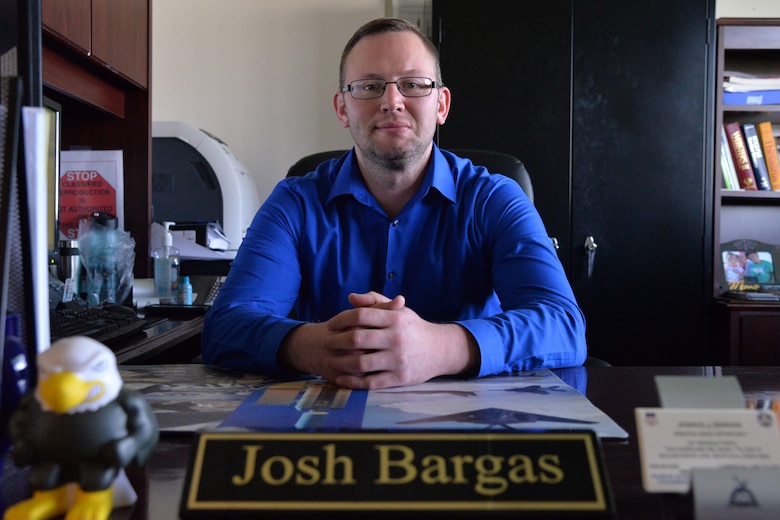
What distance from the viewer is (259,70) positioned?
10.1ft

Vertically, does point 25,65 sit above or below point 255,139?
below

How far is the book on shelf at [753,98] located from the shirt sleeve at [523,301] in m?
1.64

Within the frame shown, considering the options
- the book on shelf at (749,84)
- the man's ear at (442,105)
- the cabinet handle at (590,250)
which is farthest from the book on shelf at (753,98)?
the man's ear at (442,105)

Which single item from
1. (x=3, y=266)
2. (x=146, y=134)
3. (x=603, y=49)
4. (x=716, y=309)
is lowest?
(x=716, y=309)

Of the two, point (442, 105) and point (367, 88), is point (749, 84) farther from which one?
point (367, 88)

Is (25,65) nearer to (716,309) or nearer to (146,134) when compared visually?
(146,134)

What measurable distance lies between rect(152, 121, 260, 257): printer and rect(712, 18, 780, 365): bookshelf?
184cm

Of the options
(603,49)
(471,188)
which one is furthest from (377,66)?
(603,49)

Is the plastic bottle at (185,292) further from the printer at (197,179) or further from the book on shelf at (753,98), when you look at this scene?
the book on shelf at (753,98)

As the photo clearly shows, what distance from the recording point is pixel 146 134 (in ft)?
7.11

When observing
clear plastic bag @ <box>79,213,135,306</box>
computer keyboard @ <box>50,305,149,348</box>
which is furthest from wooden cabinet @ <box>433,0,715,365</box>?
computer keyboard @ <box>50,305,149,348</box>

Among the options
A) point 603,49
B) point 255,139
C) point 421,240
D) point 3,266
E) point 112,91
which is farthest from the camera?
point 255,139

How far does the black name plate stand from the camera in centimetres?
42

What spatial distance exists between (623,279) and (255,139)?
66.4 inches
